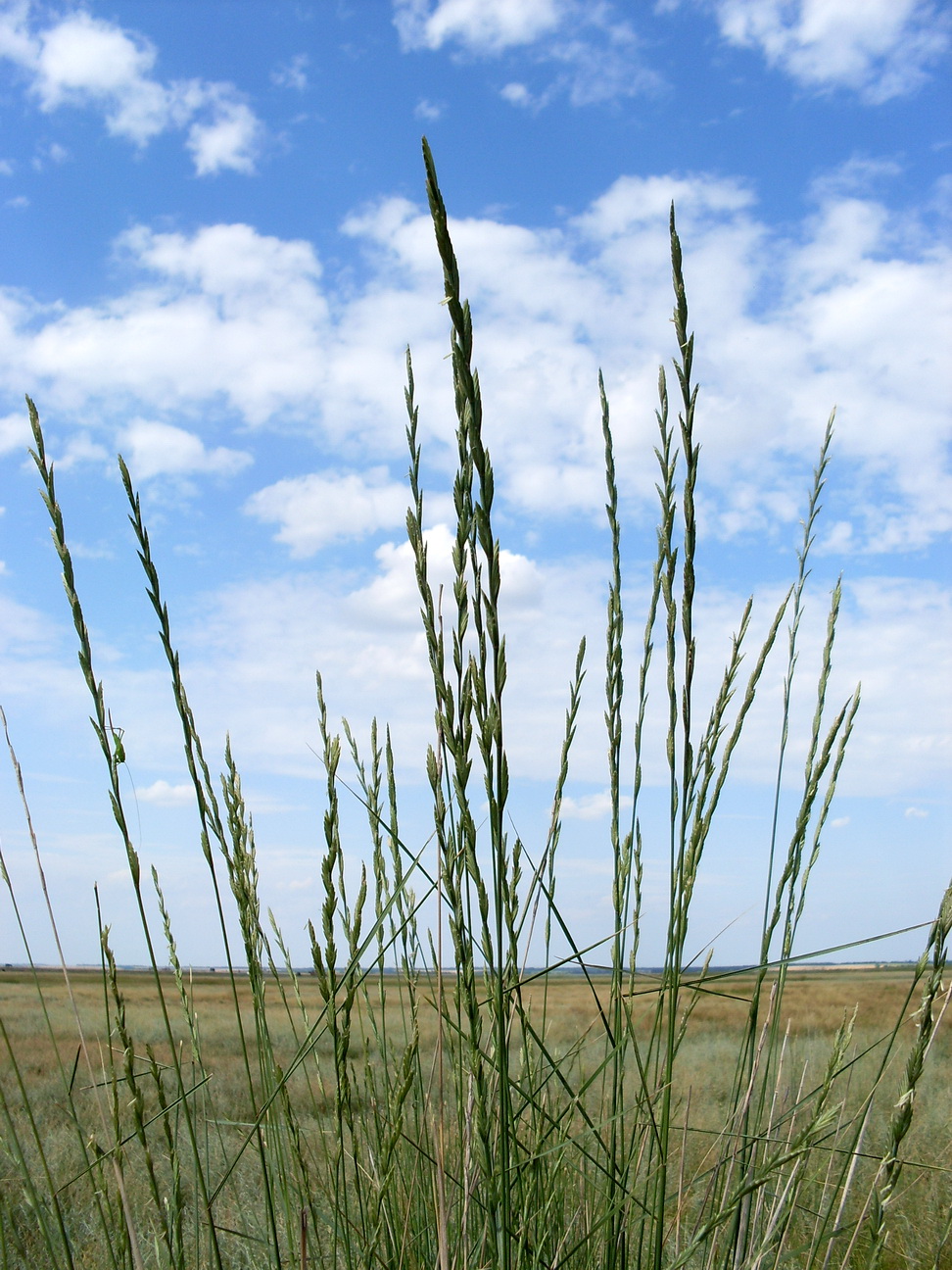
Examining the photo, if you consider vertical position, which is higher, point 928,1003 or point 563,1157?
point 928,1003

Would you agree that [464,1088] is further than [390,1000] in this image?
No

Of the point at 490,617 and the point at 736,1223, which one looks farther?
the point at 736,1223

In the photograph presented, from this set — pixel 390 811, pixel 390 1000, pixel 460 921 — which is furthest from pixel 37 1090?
pixel 390 1000

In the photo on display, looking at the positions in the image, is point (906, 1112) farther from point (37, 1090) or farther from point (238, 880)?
point (37, 1090)

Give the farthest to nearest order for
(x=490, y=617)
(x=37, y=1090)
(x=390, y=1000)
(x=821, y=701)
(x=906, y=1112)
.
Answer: (x=390, y=1000) < (x=37, y=1090) < (x=821, y=701) < (x=906, y=1112) < (x=490, y=617)

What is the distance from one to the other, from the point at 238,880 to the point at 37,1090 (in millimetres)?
8867

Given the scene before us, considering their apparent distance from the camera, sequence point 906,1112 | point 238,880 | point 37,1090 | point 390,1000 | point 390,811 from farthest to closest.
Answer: point 390,1000 < point 37,1090 < point 390,811 < point 238,880 < point 906,1112

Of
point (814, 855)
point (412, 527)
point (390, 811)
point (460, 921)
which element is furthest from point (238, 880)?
point (814, 855)

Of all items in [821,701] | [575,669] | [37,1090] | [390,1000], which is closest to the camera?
[575,669]

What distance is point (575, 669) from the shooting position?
147 centimetres

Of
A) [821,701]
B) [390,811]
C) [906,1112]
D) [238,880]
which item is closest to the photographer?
[906,1112]

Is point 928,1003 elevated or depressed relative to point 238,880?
depressed

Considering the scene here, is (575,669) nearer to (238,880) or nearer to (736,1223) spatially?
(238,880)

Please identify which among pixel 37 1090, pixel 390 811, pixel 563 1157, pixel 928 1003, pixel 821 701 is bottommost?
pixel 37 1090
